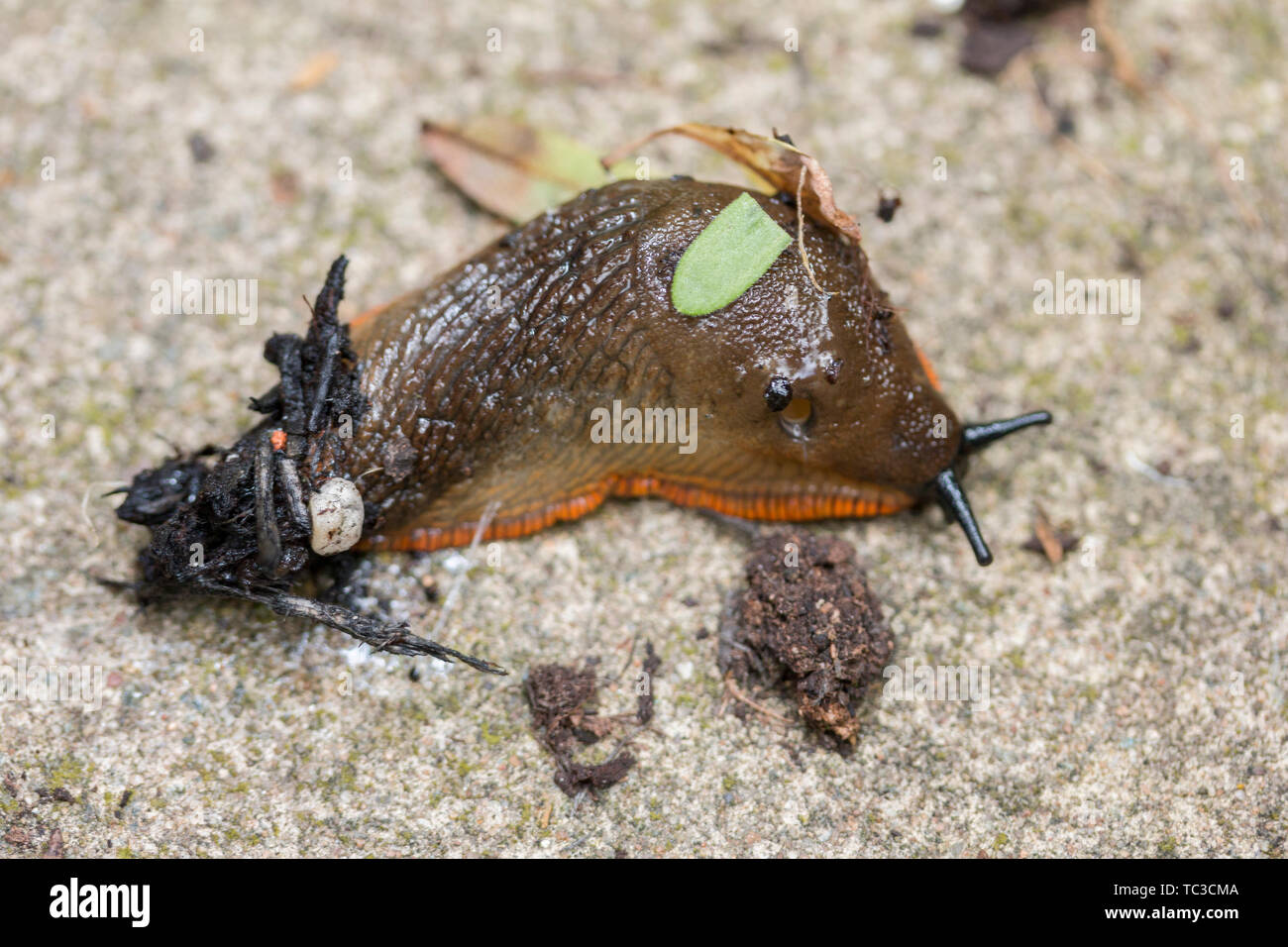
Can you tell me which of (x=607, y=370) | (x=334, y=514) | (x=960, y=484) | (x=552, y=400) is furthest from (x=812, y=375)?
(x=334, y=514)

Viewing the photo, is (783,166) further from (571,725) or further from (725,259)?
(571,725)

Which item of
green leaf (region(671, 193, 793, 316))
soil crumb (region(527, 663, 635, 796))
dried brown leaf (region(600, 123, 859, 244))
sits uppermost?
dried brown leaf (region(600, 123, 859, 244))

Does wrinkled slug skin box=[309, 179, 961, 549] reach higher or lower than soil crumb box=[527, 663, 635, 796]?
higher

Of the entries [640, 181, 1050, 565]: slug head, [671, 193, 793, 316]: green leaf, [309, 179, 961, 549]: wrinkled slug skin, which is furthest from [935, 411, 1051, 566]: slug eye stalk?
[671, 193, 793, 316]: green leaf

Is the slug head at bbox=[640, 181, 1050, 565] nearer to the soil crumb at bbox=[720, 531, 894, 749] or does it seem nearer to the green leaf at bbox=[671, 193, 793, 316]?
the green leaf at bbox=[671, 193, 793, 316]

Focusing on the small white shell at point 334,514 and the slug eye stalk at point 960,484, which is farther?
the slug eye stalk at point 960,484

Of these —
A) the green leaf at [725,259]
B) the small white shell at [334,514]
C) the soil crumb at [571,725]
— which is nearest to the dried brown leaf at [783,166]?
the green leaf at [725,259]

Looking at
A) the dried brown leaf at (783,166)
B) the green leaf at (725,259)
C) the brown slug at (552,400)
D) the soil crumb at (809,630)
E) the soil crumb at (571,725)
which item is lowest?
the soil crumb at (571,725)

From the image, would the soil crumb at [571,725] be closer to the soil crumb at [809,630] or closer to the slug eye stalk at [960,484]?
the soil crumb at [809,630]
